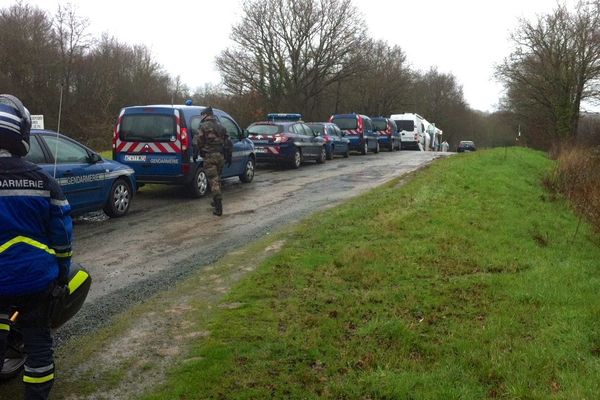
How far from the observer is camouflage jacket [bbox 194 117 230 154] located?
394 inches

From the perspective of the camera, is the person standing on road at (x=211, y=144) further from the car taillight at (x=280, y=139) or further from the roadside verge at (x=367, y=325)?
the car taillight at (x=280, y=139)

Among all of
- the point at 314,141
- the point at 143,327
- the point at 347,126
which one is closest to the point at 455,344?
the point at 143,327

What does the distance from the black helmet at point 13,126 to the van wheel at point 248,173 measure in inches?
435

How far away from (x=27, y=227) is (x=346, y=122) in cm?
2471

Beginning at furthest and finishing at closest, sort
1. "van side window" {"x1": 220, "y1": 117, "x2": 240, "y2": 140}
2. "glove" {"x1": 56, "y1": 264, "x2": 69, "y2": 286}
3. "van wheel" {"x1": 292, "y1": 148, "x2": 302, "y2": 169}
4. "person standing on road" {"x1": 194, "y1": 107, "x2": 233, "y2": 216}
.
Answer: "van wheel" {"x1": 292, "y1": 148, "x2": 302, "y2": 169}, "van side window" {"x1": 220, "y1": 117, "x2": 240, "y2": 140}, "person standing on road" {"x1": 194, "y1": 107, "x2": 233, "y2": 216}, "glove" {"x1": 56, "y1": 264, "x2": 69, "y2": 286}

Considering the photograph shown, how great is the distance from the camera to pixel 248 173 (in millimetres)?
14211

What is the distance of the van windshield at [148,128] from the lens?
11.1 meters

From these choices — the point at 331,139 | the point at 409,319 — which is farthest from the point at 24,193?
the point at 331,139

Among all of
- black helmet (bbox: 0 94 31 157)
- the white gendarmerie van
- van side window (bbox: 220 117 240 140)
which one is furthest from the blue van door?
the white gendarmerie van

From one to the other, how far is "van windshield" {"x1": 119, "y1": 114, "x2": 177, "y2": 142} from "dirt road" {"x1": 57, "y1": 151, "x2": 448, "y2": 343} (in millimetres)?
1338

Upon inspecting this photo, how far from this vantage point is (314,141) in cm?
2006

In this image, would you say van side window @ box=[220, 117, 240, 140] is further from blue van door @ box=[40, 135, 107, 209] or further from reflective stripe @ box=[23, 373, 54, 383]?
reflective stripe @ box=[23, 373, 54, 383]

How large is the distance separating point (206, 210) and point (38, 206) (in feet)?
23.9

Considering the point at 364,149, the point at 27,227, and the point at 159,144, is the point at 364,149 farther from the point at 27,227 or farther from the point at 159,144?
the point at 27,227
